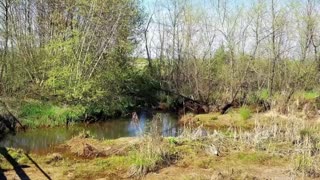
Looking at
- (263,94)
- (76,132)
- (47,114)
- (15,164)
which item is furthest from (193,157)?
(263,94)

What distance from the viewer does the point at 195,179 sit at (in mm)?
10359

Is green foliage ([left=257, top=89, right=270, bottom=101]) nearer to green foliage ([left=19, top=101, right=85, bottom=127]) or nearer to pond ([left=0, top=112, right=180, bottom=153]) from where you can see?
pond ([left=0, top=112, right=180, bottom=153])

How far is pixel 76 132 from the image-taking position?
18.0m

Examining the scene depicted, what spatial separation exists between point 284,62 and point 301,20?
3.53 metres

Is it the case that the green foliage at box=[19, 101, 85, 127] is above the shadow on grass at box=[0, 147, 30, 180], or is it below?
above

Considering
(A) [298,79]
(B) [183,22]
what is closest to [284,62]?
(A) [298,79]

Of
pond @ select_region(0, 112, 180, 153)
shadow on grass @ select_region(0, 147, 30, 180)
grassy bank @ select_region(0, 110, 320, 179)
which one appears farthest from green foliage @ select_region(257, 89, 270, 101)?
shadow on grass @ select_region(0, 147, 30, 180)

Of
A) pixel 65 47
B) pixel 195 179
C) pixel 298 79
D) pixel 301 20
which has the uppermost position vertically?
pixel 301 20

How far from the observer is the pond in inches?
589

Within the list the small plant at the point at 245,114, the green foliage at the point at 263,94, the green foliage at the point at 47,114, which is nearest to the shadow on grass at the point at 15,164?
the green foliage at the point at 47,114

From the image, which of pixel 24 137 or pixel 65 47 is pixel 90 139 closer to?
pixel 24 137

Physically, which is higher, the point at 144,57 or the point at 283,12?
the point at 283,12

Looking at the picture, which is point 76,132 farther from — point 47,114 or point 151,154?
point 151,154

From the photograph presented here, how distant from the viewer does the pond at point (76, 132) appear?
14970 mm
